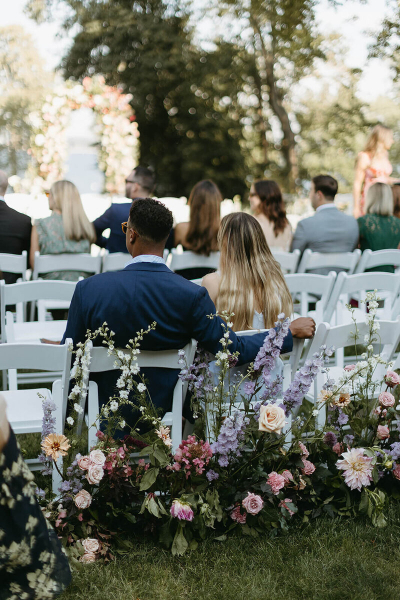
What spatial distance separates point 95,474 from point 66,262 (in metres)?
2.69

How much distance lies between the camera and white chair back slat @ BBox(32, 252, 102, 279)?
15.5 feet

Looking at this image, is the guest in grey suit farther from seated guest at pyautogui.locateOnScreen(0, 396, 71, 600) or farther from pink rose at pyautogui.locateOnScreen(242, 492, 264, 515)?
seated guest at pyautogui.locateOnScreen(0, 396, 71, 600)

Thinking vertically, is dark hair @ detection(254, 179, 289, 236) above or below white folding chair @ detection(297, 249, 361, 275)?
above

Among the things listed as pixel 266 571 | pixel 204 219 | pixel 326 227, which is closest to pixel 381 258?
pixel 326 227

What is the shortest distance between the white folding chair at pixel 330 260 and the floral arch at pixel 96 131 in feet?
Answer: 17.0

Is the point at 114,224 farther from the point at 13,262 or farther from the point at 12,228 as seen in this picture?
the point at 13,262

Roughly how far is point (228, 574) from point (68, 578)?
2.82ft

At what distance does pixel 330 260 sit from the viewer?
509 cm

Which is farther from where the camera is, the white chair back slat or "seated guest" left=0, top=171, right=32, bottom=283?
"seated guest" left=0, top=171, right=32, bottom=283

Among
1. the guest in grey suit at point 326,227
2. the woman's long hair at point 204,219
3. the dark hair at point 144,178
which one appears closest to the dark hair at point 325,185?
the guest in grey suit at point 326,227

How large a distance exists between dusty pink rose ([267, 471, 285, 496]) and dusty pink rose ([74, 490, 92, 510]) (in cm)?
72

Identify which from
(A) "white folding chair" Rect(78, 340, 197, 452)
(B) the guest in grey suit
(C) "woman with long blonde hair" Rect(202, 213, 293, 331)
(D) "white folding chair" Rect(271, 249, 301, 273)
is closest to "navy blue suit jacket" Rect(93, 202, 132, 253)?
(D) "white folding chair" Rect(271, 249, 301, 273)

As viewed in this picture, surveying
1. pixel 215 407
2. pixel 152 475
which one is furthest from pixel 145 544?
pixel 215 407

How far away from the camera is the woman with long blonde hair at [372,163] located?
23.4 feet
